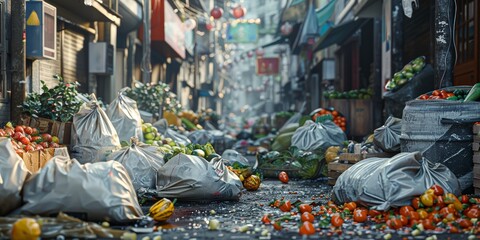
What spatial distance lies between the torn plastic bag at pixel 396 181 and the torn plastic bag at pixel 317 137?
20.9ft

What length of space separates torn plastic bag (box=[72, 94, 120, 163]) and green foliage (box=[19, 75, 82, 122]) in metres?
0.40

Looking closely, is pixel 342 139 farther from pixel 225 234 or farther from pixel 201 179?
pixel 225 234

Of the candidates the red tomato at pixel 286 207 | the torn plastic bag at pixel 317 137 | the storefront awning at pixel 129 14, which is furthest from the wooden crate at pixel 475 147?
the storefront awning at pixel 129 14

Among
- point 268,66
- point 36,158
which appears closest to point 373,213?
point 36,158

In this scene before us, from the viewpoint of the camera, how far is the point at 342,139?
14766 mm

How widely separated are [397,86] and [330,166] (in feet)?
8.59

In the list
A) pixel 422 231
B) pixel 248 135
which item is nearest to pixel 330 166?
pixel 422 231

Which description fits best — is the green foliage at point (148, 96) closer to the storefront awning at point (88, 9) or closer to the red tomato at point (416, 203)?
the storefront awning at point (88, 9)

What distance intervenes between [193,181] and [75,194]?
2.63 metres

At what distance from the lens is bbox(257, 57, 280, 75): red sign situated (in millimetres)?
58431

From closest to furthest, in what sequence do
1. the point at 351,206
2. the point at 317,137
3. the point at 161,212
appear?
1. the point at 161,212
2. the point at 351,206
3. the point at 317,137

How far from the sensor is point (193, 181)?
28.8 ft

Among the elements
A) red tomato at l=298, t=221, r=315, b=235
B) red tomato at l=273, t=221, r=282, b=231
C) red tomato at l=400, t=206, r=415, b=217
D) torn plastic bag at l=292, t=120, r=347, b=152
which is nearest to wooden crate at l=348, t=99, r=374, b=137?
torn plastic bag at l=292, t=120, r=347, b=152

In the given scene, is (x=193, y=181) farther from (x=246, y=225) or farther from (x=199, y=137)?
(x=199, y=137)
